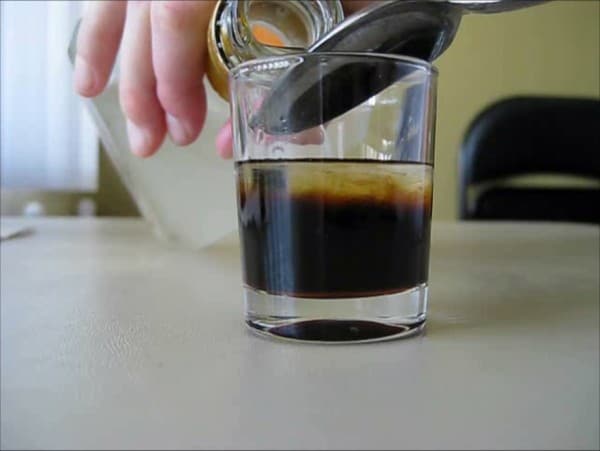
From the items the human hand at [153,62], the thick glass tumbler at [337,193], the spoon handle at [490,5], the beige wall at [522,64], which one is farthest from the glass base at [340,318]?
the beige wall at [522,64]

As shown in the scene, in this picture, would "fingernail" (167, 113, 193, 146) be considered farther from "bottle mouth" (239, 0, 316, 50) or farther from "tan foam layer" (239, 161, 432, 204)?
"tan foam layer" (239, 161, 432, 204)

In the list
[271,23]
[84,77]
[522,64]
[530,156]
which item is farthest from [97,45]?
[522,64]

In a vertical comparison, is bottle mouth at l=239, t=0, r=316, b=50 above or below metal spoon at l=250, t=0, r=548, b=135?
above

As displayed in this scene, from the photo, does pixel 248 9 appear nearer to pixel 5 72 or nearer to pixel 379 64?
pixel 379 64

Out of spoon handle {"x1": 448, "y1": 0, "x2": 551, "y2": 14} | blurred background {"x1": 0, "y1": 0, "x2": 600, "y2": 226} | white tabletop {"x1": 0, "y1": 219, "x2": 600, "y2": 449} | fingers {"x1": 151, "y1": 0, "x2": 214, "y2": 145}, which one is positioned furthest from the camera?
blurred background {"x1": 0, "y1": 0, "x2": 600, "y2": 226}

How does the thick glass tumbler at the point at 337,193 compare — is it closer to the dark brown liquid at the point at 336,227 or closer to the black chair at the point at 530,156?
the dark brown liquid at the point at 336,227

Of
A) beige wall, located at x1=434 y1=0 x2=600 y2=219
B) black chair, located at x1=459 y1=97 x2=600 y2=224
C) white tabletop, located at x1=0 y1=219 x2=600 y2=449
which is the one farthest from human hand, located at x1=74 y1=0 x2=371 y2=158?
beige wall, located at x1=434 y1=0 x2=600 y2=219
